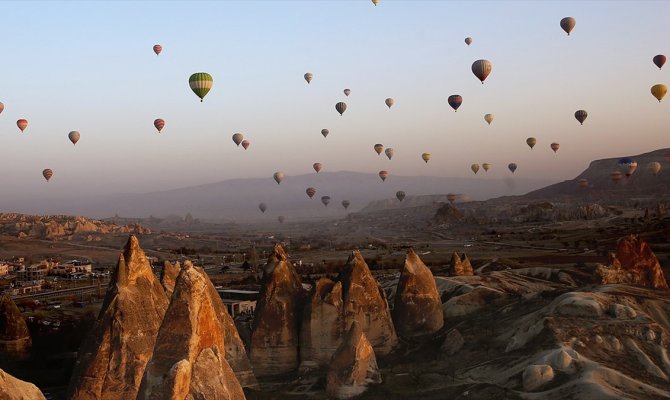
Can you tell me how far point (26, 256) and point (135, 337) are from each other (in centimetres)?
11978

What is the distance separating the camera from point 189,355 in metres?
19.9

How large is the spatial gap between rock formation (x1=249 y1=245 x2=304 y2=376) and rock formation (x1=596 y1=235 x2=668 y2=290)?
21.5 metres

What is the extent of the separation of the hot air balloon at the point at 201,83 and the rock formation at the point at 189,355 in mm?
49182

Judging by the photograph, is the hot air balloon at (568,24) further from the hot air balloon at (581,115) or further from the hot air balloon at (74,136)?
the hot air balloon at (74,136)

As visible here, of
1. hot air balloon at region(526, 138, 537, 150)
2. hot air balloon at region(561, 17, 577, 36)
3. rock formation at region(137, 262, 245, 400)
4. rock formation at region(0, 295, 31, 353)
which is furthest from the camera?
hot air balloon at region(526, 138, 537, 150)

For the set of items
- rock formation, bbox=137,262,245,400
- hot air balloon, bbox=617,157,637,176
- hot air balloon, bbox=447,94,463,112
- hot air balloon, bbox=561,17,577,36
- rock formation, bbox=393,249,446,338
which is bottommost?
rock formation, bbox=393,249,446,338

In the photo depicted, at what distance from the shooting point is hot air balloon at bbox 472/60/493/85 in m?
78.5

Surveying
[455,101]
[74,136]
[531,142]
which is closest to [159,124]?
[74,136]

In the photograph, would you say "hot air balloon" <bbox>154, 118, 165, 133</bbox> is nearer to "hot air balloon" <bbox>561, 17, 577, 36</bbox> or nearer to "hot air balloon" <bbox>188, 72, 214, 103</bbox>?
"hot air balloon" <bbox>188, 72, 214, 103</bbox>

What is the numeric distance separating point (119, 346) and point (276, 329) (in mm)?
9822

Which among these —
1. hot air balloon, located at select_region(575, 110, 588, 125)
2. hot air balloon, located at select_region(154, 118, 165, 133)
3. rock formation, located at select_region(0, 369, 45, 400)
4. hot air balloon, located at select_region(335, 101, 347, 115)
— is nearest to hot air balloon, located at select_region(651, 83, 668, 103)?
hot air balloon, located at select_region(575, 110, 588, 125)

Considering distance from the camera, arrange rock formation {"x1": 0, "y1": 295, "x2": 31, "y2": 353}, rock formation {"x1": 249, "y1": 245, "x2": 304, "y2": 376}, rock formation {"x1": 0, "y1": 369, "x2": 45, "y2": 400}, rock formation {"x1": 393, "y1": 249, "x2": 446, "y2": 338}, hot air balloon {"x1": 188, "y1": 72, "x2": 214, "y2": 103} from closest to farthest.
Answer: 1. rock formation {"x1": 0, "y1": 369, "x2": 45, "y2": 400}
2. rock formation {"x1": 249, "y1": 245, "x2": 304, "y2": 376}
3. rock formation {"x1": 393, "y1": 249, "x2": 446, "y2": 338}
4. rock formation {"x1": 0, "y1": 295, "x2": 31, "y2": 353}
5. hot air balloon {"x1": 188, "y1": 72, "x2": 214, "y2": 103}

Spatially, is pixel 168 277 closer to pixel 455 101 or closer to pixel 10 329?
pixel 10 329

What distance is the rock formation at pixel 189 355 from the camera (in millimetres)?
17281
